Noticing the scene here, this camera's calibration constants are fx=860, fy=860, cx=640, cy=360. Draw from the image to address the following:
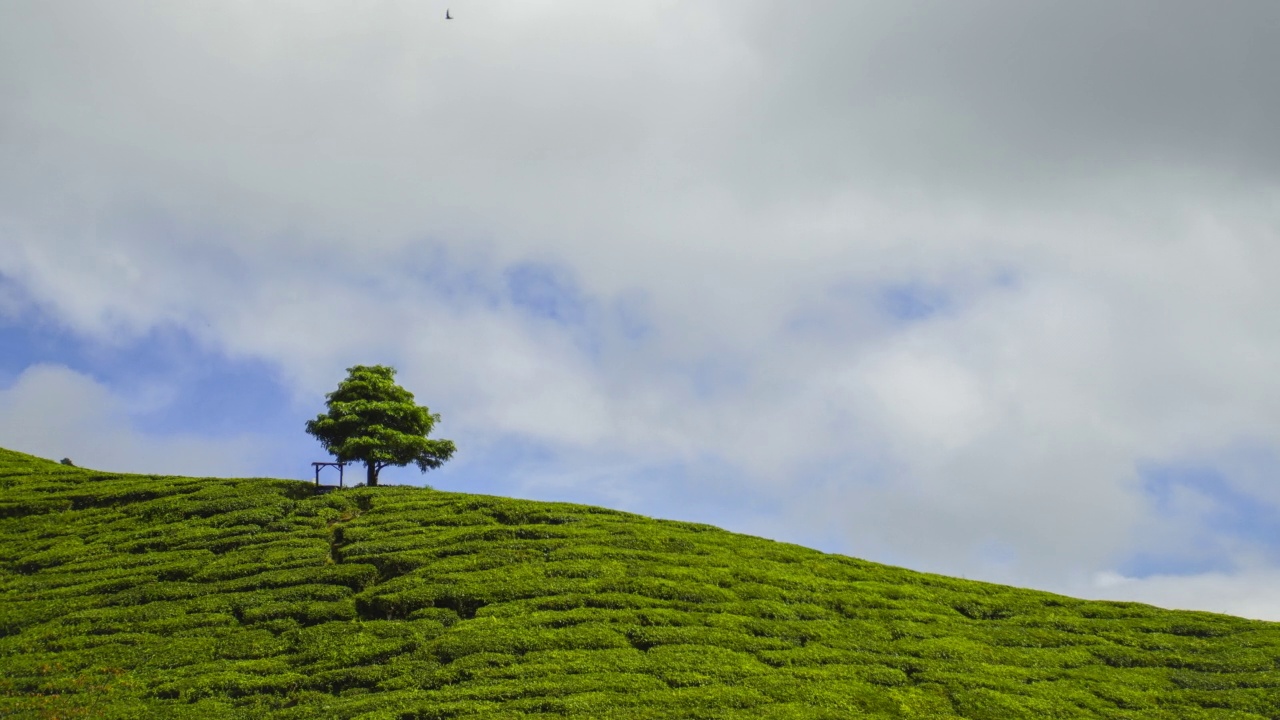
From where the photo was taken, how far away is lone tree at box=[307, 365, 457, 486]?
169 ft

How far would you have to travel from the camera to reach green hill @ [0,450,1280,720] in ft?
86.6

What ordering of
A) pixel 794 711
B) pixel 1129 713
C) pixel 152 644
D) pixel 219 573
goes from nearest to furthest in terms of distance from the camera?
pixel 794 711 → pixel 1129 713 → pixel 152 644 → pixel 219 573

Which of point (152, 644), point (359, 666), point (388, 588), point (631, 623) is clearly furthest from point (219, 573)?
point (631, 623)

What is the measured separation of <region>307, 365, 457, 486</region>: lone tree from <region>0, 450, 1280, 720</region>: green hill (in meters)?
8.08

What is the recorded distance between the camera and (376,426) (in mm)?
51844

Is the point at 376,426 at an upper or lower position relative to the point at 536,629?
upper

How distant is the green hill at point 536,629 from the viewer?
86.6 ft

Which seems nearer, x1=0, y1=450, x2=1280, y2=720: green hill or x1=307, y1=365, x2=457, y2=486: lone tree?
x1=0, y1=450, x2=1280, y2=720: green hill

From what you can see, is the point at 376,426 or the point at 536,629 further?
the point at 376,426

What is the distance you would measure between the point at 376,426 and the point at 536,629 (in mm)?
25943

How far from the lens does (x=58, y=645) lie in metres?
30.4

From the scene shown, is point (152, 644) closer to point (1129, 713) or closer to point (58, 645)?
point (58, 645)

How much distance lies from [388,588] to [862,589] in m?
19.4

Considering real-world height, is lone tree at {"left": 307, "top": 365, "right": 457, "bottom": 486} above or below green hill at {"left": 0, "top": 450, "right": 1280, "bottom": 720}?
above
